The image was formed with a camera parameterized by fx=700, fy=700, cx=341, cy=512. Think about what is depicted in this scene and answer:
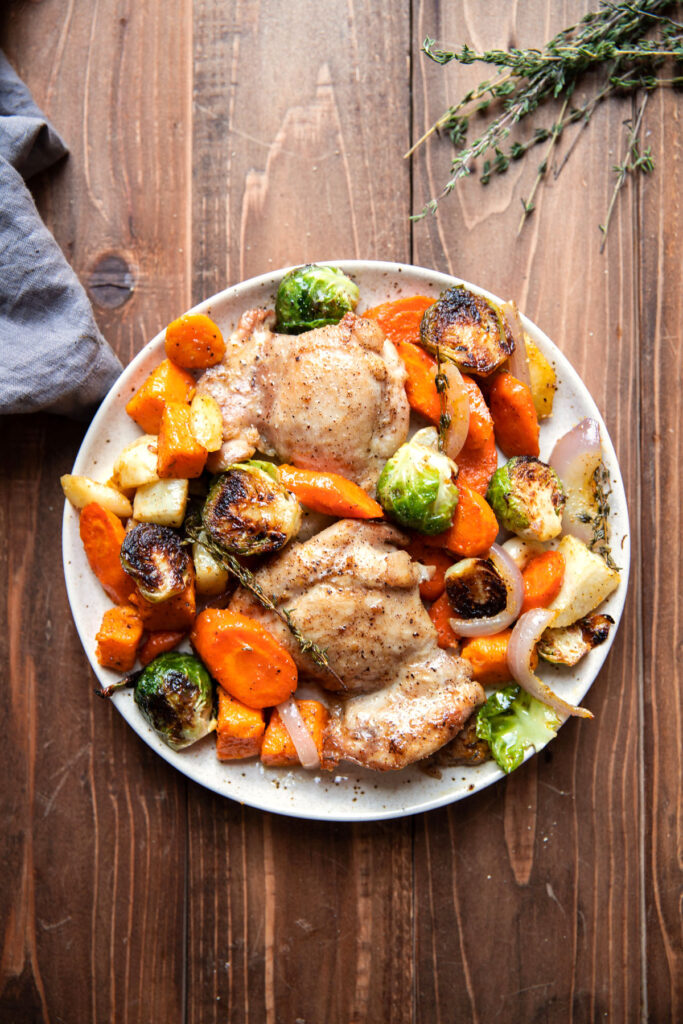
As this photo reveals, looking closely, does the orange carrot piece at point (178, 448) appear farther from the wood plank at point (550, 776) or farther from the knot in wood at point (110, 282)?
the wood plank at point (550, 776)

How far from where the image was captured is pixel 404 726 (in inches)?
107

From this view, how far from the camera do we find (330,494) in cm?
277

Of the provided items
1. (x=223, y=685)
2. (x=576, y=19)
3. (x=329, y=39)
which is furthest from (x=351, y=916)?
(x=576, y=19)

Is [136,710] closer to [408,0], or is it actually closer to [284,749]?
[284,749]

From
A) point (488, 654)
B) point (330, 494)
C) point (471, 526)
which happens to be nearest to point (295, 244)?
point (330, 494)

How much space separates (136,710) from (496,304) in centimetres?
227

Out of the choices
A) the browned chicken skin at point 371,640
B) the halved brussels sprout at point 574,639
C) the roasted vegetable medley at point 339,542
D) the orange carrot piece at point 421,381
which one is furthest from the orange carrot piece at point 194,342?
the halved brussels sprout at point 574,639

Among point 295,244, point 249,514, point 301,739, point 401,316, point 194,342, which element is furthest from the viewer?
point 295,244

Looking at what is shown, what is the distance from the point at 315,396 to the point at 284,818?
1877mm

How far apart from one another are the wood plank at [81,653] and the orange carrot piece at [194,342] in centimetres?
38

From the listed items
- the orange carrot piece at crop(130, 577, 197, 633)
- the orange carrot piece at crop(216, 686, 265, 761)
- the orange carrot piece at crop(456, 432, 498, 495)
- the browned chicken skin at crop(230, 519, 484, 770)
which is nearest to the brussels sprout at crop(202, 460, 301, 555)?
the browned chicken skin at crop(230, 519, 484, 770)

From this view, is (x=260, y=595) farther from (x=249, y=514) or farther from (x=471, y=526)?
(x=471, y=526)

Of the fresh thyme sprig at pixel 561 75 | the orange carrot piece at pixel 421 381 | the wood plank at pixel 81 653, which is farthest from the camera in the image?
the wood plank at pixel 81 653

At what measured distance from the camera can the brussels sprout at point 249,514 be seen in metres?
2.69
